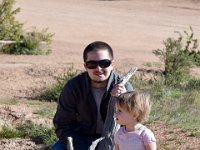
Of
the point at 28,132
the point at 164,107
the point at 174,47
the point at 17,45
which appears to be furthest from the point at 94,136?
the point at 17,45

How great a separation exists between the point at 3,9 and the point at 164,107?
8.06 m

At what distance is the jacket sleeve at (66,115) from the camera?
16.3ft

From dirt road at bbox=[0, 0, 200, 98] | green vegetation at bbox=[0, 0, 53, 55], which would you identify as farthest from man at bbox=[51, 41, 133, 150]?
green vegetation at bbox=[0, 0, 53, 55]

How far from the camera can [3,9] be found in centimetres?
1502

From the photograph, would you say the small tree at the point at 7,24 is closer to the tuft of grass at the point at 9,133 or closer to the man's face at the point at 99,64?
the tuft of grass at the point at 9,133

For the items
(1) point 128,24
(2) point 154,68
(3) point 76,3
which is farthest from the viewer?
(3) point 76,3

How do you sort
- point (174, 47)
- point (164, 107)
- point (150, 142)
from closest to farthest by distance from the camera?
point (150, 142)
point (164, 107)
point (174, 47)

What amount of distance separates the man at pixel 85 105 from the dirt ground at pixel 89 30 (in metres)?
4.50

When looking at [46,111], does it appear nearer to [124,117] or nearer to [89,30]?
[124,117]

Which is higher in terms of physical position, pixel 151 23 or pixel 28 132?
pixel 151 23

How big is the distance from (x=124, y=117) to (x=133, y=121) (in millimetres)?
66

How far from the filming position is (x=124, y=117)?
13.8 ft

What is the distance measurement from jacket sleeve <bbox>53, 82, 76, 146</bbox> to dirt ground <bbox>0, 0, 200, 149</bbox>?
4491 mm

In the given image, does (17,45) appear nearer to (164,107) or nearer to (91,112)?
(164,107)
